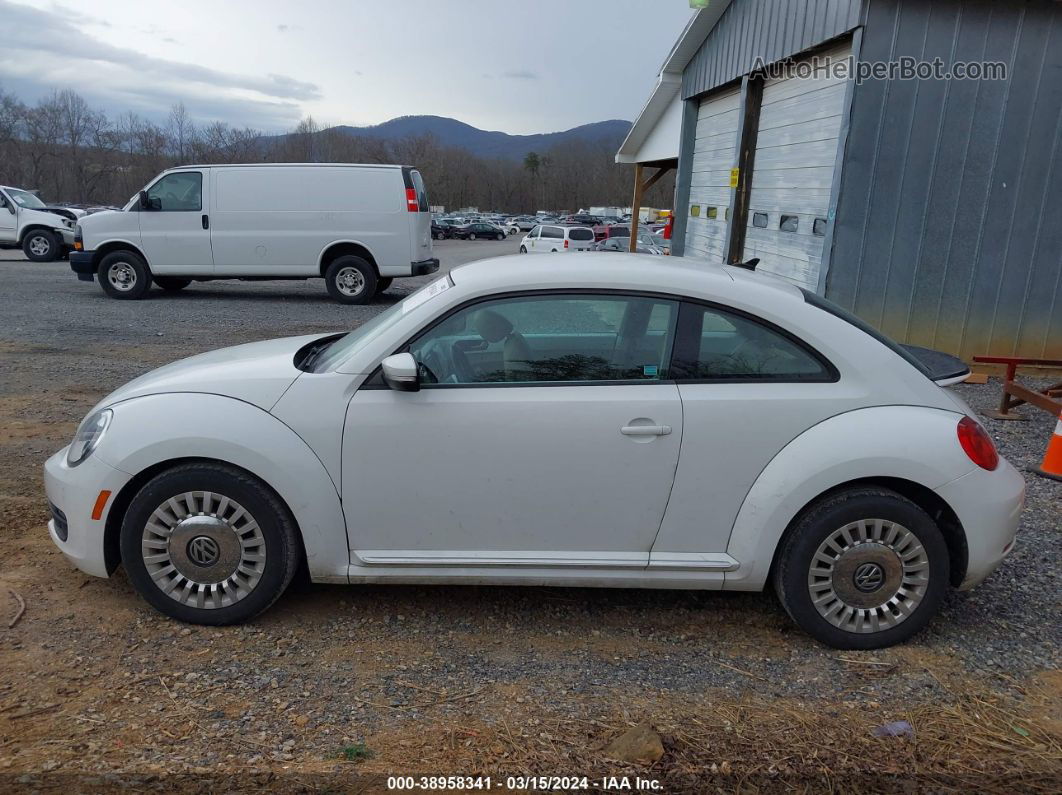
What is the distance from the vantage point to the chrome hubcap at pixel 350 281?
1394cm

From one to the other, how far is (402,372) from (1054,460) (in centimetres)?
489

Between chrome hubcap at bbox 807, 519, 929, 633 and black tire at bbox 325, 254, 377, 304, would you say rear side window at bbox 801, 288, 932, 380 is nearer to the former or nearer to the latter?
chrome hubcap at bbox 807, 519, 929, 633

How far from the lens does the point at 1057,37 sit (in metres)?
8.21

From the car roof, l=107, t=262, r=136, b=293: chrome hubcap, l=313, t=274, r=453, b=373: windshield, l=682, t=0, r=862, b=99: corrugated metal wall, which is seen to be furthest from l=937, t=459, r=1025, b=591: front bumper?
l=107, t=262, r=136, b=293: chrome hubcap

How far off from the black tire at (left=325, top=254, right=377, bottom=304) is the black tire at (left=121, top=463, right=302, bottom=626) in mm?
10897

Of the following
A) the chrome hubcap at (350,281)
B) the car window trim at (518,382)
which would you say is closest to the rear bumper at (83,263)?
the chrome hubcap at (350,281)

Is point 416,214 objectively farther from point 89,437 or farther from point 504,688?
point 504,688

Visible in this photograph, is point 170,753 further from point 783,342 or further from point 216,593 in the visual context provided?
point 783,342

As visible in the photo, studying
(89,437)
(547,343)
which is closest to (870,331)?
A: (547,343)

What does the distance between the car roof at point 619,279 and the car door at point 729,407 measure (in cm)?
12

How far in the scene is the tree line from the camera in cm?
7625

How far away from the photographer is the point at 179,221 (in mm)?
13680

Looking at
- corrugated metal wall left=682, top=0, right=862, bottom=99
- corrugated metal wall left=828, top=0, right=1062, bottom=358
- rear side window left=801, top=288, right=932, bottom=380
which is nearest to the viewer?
rear side window left=801, top=288, right=932, bottom=380

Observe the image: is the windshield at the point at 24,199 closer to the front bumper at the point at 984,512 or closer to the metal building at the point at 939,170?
the metal building at the point at 939,170
